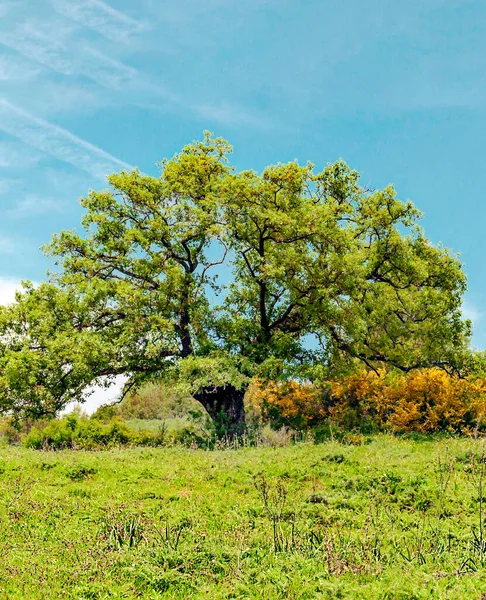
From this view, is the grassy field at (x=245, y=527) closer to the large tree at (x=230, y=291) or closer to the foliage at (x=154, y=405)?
the large tree at (x=230, y=291)

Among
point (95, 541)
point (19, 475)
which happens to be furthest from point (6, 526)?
point (19, 475)

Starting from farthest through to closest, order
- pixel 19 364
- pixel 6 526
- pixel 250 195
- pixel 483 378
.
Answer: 1. pixel 483 378
2. pixel 250 195
3. pixel 19 364
4. pixel 6 526

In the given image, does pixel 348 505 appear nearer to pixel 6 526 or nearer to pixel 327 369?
pixel 6 526

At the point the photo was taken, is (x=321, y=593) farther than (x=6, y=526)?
No

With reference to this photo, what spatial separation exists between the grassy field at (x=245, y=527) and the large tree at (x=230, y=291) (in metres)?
5.46

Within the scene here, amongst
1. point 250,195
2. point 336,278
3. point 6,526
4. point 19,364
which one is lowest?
point 6,526

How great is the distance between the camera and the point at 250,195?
19.4 meters

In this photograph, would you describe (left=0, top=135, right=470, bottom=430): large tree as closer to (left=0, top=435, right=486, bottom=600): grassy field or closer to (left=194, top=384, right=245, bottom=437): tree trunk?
(left=194, top=384, right=245, bottom=437): tree trunk

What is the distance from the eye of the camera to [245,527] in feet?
→ 27.6

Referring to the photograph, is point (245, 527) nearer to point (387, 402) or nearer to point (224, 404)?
point (224, 404)

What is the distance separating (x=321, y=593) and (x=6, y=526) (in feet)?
19.1

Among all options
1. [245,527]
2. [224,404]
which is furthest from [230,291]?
[245,527]

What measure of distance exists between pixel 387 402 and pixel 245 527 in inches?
572

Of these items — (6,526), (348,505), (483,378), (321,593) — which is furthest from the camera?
(483,378)
